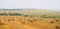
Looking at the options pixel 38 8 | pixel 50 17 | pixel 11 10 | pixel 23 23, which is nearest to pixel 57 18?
pixel 50 17

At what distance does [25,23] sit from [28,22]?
0.03 metres

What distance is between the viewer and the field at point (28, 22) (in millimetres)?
876

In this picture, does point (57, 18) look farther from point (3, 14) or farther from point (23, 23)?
point (3, 14)

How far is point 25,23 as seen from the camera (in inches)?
36.2

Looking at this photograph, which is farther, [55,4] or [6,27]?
[55,4]

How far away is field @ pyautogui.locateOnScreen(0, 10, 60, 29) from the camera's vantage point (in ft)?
2.88

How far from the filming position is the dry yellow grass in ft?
2.87

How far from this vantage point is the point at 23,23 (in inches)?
36.2

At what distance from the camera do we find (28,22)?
0.93m

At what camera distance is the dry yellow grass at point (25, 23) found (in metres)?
0.88

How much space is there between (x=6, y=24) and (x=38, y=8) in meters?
0.34

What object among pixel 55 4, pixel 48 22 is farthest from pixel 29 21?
pixel 55 4

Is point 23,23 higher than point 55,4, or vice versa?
point 55,4

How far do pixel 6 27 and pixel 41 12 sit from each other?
1.17 ft
